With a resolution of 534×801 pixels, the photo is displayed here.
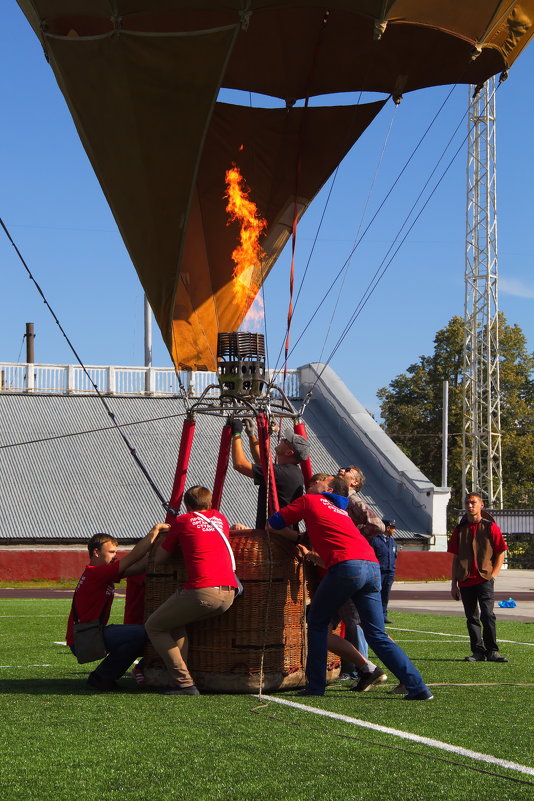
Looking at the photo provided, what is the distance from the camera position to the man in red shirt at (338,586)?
25.7 ft

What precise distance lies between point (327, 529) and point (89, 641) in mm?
2043

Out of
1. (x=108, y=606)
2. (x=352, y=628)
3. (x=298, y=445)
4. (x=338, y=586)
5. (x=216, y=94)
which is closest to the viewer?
(x=338, y=586)

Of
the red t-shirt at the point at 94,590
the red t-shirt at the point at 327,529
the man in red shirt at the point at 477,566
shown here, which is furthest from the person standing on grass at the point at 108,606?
the man in red shirt at the point at 477,566

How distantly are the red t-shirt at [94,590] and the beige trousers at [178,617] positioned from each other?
0.48m

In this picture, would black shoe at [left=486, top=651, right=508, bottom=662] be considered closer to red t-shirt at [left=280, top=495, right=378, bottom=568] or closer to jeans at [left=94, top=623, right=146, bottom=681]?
red t-shirt at [left=280, top=495, right=378, bottom=568]

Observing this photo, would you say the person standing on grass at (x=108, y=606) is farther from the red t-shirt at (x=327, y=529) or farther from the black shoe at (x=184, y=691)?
the red t-shirt at (x=327, y=529)

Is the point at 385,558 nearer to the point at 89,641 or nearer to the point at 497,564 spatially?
the point at 497,564

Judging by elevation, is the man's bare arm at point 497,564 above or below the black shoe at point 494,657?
above

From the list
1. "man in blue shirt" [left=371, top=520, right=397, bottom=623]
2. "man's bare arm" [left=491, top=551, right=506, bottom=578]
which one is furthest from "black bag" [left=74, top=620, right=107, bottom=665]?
"man in blue shirt" [left=371, top=520, right=397, bottom=623]

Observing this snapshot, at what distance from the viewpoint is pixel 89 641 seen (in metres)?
8.21

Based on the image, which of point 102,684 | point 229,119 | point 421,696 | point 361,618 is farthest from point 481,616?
point 229,119

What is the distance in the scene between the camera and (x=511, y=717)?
712 cm

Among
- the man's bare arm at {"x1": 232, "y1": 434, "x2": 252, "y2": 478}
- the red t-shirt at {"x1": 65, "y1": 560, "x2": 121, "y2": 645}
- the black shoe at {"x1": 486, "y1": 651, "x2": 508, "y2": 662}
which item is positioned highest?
the man's bare arm at {"x1": 232, "y1": 434, "x2": 252, "y2": 478}

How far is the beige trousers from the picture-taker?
7859 mm
